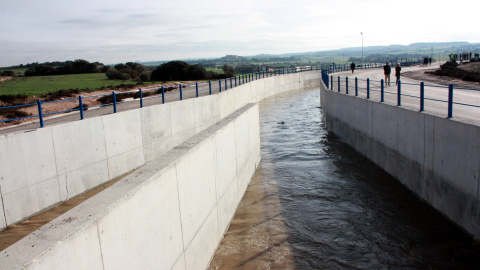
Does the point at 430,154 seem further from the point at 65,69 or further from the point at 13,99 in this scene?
the point at 65,69

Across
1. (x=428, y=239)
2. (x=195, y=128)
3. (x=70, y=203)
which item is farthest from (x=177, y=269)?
(x=195, y=128)

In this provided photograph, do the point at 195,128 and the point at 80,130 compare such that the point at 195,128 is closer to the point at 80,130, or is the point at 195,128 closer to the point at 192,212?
the point at 80,130

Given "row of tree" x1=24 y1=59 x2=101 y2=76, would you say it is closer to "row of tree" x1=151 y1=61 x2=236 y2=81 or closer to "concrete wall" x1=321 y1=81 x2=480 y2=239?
"row of tree" x1=151 y1=61 x2=236 y2=81

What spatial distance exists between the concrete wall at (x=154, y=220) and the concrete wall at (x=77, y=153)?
4.77 metres

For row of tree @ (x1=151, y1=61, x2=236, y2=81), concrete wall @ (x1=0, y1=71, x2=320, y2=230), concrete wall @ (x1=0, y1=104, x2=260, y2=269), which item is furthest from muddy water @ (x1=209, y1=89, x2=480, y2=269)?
row of tree @ (x1=151, y1=61, x2=236, y2=81)

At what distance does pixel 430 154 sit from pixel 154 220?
760 cm

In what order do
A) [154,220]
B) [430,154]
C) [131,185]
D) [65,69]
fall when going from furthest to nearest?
[65,69]
[430,154]
[154,220]
[131,185]

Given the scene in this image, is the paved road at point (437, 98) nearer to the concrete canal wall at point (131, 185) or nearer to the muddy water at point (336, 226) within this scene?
the muddy water at point (336, 226)

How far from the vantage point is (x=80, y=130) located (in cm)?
1259

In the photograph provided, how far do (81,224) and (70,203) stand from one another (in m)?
8.24

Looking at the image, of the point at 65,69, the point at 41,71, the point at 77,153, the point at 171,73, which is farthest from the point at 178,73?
the point at 77,153

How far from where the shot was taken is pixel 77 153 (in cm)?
1238

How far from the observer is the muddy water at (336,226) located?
826 centimetres

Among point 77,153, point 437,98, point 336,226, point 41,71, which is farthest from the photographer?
point 41,71
